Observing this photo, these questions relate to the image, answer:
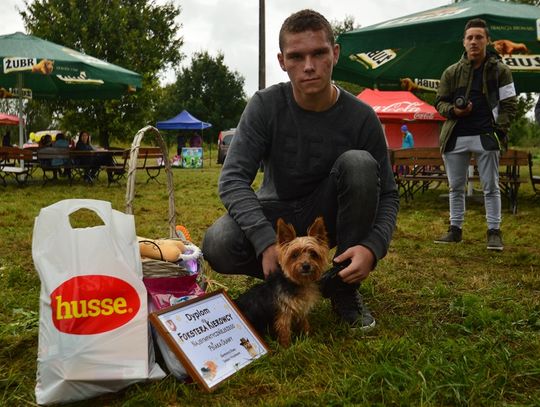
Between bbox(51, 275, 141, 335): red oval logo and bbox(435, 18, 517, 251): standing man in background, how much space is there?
4087mm

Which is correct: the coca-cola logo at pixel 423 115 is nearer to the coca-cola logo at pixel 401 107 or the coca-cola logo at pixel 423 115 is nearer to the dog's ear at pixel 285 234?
the coca-cola logo at pixel 401 107

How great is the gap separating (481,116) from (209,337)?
4.02 m

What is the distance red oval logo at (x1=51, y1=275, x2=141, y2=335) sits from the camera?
1.98 m

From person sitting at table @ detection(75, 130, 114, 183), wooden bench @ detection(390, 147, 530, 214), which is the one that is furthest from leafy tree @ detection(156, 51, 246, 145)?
wooden bench @ detection(390, 147, 530, 214)

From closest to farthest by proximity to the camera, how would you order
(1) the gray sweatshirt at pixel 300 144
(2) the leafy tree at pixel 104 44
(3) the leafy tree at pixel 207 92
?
(1) the gray sweatshirt at pixel 300 144 → (2) the leafy tree at pixel 104 44 → (3) the leafy tree at pixel 207 92

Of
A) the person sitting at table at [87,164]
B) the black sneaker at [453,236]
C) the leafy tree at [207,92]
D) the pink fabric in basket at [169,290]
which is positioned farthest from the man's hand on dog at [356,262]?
the leafy tree at [207,92]

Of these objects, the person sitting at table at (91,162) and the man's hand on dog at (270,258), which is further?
the person sitting at table at (91,162)

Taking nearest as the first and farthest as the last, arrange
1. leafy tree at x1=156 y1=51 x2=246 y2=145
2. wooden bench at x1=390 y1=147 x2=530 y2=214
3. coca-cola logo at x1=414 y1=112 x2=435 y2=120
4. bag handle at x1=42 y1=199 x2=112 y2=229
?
bag handle at x1=42 y1=199 x2=112 y2=229
wooden bench at x1=390 y1=147 x2=530 y2=214
coca-cola logo at x1=414 y1=112 x2=435 y2=120
leafy tree at x1=156 y1=51 x2=246 y2=145

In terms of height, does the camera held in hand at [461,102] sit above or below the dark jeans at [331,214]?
above

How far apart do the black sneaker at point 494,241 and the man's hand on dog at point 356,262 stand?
121 inches

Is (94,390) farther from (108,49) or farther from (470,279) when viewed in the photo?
(108,49)

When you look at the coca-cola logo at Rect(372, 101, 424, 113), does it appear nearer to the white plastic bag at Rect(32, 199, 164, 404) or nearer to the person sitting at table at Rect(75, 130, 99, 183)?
the person sitting at table at Rect(75, 130, 99, 183)

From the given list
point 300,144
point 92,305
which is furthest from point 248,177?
point 92,305

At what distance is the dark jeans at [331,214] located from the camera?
8.63ft
